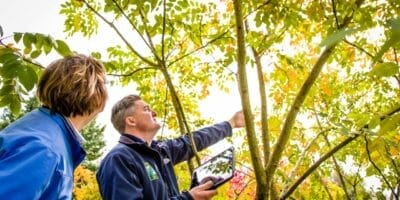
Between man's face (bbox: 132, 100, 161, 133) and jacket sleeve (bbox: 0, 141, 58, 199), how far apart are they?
172 cm

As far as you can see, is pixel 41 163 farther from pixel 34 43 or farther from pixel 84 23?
pixel 84 23

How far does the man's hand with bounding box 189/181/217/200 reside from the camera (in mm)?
2311

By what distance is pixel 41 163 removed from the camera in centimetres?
121

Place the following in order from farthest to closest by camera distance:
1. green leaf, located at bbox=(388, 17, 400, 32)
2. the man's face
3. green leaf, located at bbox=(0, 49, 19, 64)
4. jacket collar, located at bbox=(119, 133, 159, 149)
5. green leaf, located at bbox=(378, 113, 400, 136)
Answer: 1. the man's face
2. jacket collar, located at bbox=(119, 133, 159, 149)
3. green leaf, located at bbox=(0, 49, 19, 64)
4. green leaf, located at bbox=(378, 113, 400, 136)
5. green leaf, located at bbox=(388, 17, 400, 32)

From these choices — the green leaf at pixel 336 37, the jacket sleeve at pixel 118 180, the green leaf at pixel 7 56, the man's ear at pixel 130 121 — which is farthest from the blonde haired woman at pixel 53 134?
the man's ear at pixel 130 121

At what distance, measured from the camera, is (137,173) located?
98.7 inches

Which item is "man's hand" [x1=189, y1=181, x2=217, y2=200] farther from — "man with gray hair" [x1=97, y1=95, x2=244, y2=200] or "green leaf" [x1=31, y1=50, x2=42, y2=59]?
"green leaf" [x1=31, y1=50, x2=42, y2=59]

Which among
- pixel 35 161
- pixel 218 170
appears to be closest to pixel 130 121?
pixel 218 170

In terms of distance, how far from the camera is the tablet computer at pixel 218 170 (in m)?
2.38

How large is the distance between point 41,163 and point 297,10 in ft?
8.06

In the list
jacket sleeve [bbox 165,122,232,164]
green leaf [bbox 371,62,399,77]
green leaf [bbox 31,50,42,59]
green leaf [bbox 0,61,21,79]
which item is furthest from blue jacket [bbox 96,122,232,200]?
green leaf [bbox 371,62,399,77]

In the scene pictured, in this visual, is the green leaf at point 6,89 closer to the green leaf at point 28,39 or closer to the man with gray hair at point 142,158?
the green leaf at point 28,39

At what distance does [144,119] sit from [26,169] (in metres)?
1.88

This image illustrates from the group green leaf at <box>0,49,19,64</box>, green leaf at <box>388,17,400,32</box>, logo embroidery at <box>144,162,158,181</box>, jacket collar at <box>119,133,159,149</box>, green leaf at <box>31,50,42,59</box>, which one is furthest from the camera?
jacket collar at <box>119,133,159,149</box>
